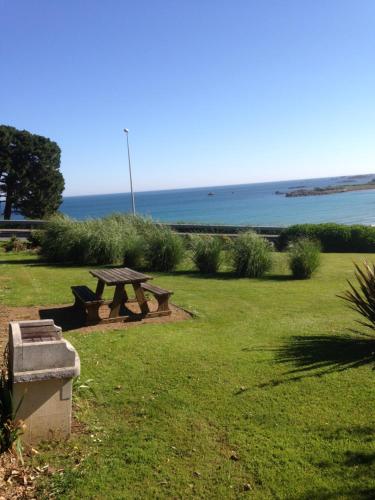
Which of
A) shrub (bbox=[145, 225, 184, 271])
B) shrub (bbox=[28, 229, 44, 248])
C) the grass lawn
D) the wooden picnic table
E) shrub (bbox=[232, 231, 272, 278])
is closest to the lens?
the grass lawn

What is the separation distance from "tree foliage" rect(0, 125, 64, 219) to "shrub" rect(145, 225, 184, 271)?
3134 centimetres

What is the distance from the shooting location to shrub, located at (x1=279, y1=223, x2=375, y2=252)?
1980 centimetres

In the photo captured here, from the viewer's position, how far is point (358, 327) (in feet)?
23.7

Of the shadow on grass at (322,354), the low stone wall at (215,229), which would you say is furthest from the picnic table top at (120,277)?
the low stone wall at (215,229)

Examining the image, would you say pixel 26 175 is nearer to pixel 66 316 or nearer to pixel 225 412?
pixel 66 316

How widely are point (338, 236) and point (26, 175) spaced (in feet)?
107

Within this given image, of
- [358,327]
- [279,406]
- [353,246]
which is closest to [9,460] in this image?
[279,406]

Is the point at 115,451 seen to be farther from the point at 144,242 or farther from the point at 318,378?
the point at 144,242

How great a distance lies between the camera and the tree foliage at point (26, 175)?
42969 mm

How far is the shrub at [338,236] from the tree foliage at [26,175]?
91.4 feet

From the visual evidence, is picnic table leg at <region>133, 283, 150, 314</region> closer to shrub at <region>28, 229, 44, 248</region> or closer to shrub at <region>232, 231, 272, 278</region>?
shrub at <region>232, 231, 272, 278</region>

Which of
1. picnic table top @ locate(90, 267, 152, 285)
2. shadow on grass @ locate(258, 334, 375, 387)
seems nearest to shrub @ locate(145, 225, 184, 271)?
picnic table top @ locate(90, 267, 152, 285)

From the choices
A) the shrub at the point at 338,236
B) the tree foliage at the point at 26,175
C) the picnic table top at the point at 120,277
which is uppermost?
the tree foliage at the point at 26,175

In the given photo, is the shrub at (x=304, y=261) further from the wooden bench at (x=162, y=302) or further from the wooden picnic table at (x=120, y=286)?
the wooden picnic table at (x=120, y=286)
